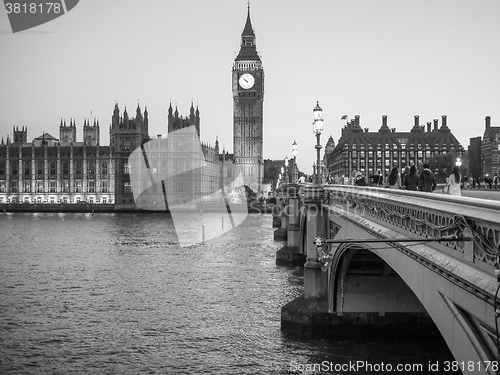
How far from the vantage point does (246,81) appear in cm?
17125

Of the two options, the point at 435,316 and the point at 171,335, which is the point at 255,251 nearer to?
the point at 171,335

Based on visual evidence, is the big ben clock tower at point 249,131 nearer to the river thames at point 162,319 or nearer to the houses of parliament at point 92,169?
the houses of parliament at point 92,169

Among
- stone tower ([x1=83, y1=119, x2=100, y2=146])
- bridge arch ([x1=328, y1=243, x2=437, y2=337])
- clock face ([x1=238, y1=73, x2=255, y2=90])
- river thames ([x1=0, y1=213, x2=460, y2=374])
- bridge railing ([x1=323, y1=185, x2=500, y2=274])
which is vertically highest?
clock face ([x1=238, y1=73, x2=255, y2=90])

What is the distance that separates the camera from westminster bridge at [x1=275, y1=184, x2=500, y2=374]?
6691 mm

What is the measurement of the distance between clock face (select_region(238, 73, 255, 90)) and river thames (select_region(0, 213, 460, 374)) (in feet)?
408

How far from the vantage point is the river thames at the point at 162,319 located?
18.5 m

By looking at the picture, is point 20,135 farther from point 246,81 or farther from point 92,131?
point 246,81

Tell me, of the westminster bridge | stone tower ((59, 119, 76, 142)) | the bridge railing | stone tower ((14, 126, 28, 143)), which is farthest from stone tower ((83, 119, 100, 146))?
the bridge railing

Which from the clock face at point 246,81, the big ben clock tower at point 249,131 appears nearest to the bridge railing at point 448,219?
the big ben clock tower at point 249,131

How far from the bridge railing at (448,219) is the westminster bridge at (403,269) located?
0.05 ft

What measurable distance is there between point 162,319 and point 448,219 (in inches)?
742

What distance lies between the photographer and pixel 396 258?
10.9m

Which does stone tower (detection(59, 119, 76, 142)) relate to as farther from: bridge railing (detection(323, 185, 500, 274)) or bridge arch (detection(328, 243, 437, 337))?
bridge railing (detection(323, 185, 500, 274))

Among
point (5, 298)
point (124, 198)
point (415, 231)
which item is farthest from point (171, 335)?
point (124, 198)
